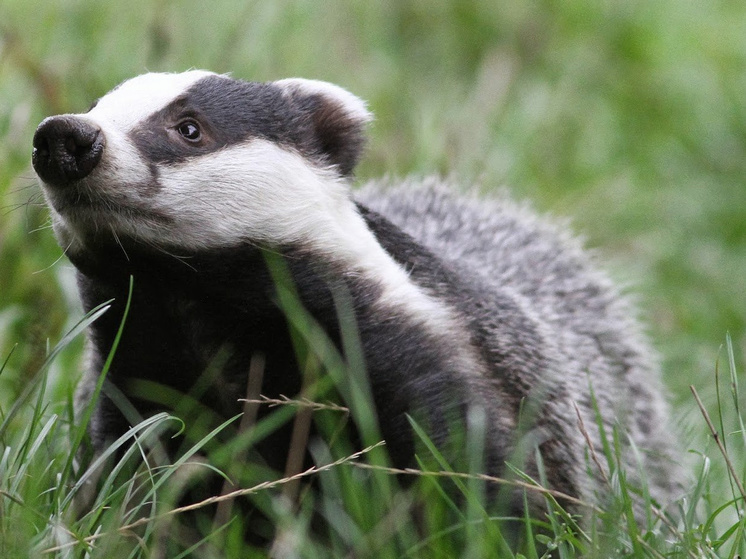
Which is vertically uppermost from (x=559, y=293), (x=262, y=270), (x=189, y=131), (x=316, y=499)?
(x=189, y=131)

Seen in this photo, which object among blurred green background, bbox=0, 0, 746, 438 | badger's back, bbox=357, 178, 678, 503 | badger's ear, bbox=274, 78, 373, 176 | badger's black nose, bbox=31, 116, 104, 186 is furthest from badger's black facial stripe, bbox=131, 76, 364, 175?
blurred green background, bbox=0, 0, 746, 438

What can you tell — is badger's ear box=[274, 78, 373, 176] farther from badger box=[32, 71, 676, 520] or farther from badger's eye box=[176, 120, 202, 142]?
badger's eye box=[176, 120, 202, 142]

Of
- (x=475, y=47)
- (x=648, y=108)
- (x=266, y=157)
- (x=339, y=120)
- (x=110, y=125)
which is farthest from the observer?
(x=475, y=47)

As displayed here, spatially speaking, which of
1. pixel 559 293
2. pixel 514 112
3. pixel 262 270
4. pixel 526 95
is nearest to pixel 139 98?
pixel 262 270

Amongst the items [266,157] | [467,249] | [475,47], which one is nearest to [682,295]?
[467,249]

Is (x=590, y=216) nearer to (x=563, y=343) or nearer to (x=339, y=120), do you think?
(x=563, y=343)

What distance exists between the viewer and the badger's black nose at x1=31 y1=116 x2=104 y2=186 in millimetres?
2785

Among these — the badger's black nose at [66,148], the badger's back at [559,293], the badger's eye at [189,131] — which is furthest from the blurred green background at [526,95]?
the badger's black nose at [66,148]

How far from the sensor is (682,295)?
6.23m

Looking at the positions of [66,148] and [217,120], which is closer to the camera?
[66,148]

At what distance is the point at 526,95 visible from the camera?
23.8ft

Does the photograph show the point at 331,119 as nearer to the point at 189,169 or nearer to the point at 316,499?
the point at 189,169

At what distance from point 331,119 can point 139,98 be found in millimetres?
614

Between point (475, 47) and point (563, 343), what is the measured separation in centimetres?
443
